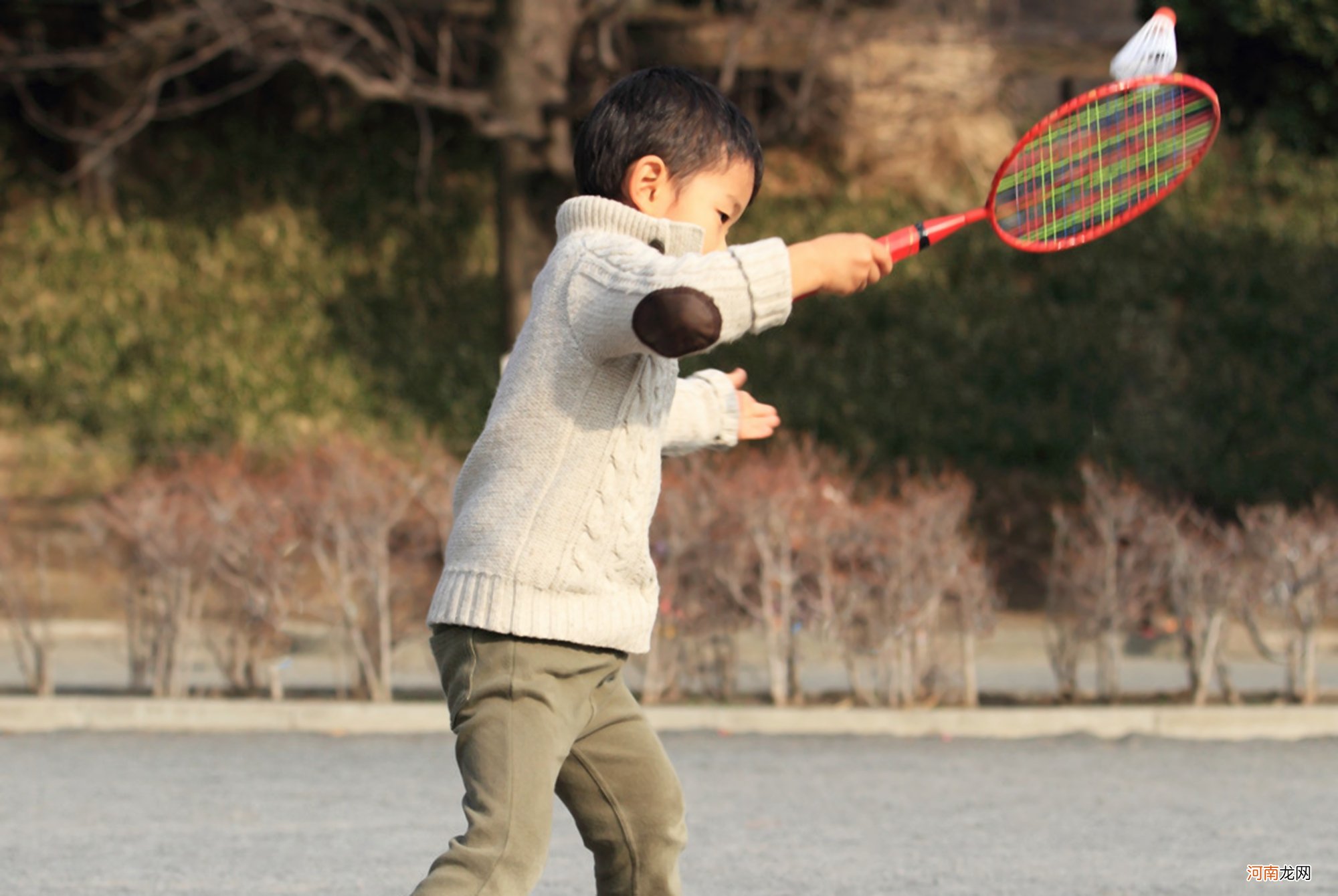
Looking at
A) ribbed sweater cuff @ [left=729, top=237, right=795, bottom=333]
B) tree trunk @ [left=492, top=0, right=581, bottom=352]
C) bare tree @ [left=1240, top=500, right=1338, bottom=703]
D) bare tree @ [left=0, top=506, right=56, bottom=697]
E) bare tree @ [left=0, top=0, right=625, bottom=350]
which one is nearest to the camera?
ribbed sweater cuff @ [left=729, top=237, right=795, bottom=333]

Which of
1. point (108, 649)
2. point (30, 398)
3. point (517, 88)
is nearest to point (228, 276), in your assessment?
point (30, 398)

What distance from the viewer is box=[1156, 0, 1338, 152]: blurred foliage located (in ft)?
39.4

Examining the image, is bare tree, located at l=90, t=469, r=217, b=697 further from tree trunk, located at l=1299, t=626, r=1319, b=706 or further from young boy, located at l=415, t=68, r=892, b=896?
young boy, located at l=415, t=68, r=892, b=896

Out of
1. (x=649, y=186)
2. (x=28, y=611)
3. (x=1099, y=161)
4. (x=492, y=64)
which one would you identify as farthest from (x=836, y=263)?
(x=492, y=64)

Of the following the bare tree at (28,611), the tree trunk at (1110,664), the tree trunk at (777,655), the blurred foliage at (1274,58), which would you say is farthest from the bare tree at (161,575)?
the blurred foliage at (1274,58)

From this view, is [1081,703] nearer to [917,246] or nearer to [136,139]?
[917,246]

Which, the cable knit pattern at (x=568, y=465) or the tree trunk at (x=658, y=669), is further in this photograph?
the tree trunk at (x=658, y=669)

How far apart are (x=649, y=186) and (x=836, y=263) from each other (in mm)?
397

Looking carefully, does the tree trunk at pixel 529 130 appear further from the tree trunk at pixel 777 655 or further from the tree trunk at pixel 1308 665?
the tree trunk at pixel 1308 665

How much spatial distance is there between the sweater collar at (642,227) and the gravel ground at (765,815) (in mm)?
2676

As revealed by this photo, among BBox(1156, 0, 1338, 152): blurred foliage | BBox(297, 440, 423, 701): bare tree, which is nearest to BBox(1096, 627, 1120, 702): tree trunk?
BBox(297, 440, 423, 701): bare tree

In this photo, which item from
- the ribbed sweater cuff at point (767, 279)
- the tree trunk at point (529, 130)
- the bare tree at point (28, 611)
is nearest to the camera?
the ribbed sweater cuff at point (767, 279)

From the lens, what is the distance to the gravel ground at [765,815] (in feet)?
17.1

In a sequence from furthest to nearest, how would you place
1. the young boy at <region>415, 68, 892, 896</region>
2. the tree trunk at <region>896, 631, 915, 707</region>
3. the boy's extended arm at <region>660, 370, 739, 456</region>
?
1. the tree trunk at <region>896, 631, 915, 707</region>
2. the boy's extended arm at <region>660, 370, 739, 456</region>
3. the young boy at <region>415, 68, 892, 896</region>
